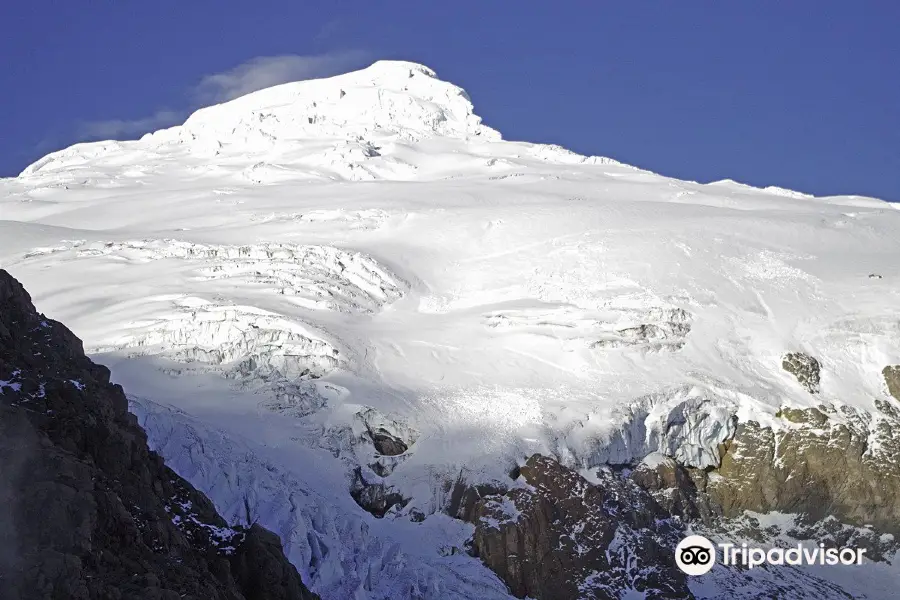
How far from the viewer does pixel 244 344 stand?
97.4 meters

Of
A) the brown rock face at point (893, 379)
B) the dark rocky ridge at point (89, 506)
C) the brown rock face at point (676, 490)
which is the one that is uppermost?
the brown rock face at point (893, 379)

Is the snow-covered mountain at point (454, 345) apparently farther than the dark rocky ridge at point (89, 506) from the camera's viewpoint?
Yes

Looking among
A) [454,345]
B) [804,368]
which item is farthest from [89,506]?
[804,368]

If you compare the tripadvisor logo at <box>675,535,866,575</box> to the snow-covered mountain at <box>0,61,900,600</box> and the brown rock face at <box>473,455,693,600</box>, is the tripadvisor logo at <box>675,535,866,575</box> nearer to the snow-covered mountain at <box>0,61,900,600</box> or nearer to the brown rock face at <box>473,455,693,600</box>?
the brown rock face at <box>473,455,693,600</box>

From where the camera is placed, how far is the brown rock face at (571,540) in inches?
3155

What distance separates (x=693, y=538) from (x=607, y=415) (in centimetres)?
1050

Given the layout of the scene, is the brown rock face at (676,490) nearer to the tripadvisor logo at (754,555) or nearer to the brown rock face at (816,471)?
the brown rock face at (816,471)

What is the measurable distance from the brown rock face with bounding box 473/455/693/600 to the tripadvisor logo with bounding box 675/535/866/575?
4.02 ft

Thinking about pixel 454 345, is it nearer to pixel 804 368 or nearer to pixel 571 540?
pixel 571 540

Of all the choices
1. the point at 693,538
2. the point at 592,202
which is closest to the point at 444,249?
the point at 592,202

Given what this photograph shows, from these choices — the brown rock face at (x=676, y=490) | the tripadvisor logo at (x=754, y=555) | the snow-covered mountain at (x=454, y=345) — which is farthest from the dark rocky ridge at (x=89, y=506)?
the brown rock face at (x=676, y=490)

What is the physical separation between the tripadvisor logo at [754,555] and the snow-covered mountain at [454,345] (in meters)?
1.57

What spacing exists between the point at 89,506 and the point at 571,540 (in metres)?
46.4

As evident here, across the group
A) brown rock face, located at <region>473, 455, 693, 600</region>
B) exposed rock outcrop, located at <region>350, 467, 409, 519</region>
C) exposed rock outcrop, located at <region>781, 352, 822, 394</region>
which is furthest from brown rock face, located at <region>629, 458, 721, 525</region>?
exposed rock outcrop, located at <region>350, 467, 409, 519</region>
